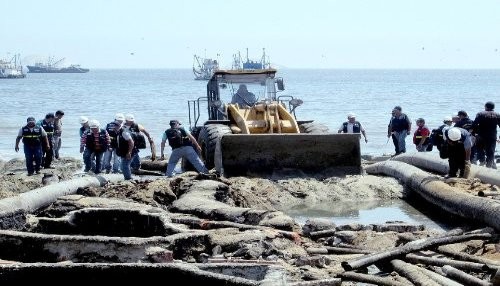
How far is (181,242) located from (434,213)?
6277 mm

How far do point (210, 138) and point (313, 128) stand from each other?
2673 mm

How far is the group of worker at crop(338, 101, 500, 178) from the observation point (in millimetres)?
17703

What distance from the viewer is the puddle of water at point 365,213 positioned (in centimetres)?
1616

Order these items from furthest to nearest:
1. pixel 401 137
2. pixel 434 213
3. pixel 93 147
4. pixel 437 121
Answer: pixel 437 121 → pixel 401 137 → pixel 93 147 → pixel 434 213

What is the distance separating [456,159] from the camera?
705 inches

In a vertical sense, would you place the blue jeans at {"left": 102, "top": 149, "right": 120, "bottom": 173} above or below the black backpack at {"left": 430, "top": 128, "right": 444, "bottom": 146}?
below

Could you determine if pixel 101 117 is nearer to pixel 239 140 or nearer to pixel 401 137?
pixel 401 137

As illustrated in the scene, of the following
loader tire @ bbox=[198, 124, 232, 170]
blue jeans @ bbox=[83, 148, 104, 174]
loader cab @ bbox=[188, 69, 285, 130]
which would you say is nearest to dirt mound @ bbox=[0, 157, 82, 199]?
blue jeans @ bbox=[83, 148, 104, 174]

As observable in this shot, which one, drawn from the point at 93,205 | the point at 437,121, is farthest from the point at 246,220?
the point at 437,121

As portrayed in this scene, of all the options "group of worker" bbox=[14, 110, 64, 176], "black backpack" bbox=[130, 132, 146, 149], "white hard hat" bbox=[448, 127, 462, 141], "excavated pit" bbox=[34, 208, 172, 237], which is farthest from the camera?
"group of worker" bbox=[14, 110, 64, 176]

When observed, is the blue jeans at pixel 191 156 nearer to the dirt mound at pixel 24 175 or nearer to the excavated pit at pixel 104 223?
the dirt mound at pixel 24 175

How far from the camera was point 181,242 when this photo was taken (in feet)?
39.0

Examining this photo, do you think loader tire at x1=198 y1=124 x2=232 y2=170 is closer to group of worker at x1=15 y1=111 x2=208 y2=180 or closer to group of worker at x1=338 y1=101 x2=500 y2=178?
group of worker at x1=15 y1=111 x2=208 y2=180

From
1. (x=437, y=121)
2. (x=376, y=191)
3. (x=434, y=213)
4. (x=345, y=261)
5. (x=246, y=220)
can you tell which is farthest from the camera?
(x=437, y=121)
